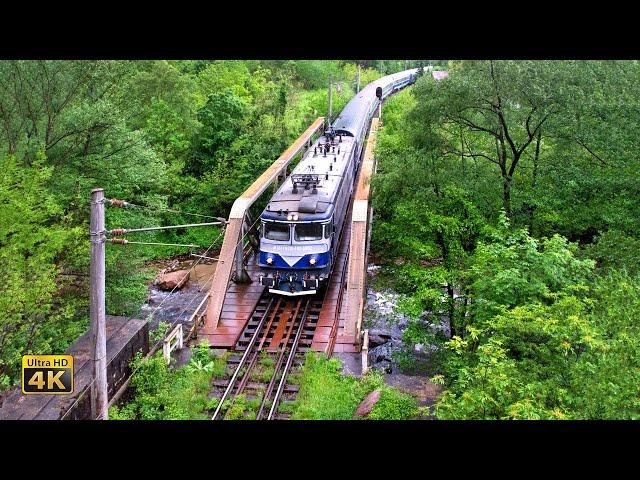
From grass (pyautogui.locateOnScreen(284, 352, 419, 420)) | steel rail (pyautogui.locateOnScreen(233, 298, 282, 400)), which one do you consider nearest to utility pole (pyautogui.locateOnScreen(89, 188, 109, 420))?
grass (pyautogui.locateOnScreen(284, 352, 419, 420))

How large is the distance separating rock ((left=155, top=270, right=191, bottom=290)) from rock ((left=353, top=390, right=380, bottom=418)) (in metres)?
12.5

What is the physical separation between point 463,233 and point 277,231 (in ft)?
19.8

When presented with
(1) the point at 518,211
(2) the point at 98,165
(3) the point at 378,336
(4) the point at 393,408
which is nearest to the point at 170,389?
(4) the point at 393,408

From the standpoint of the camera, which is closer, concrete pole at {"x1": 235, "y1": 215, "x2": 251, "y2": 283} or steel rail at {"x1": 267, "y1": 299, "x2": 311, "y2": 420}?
steel rail at {"x1": 267, "y1": 299, "x2": 311, "y2": 420}

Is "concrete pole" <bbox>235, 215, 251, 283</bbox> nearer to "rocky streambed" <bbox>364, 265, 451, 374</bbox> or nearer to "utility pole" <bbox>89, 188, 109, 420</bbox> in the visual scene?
"rocky streambed" <bbox>364, 265, 451, 374</bbox>

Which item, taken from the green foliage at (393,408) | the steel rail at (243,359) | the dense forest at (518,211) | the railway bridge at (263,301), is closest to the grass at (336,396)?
the green foliage at (393,408)

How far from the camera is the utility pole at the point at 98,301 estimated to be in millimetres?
10133

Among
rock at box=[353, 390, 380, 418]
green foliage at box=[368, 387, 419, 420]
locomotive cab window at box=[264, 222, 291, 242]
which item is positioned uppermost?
locomotive cab window at box=[264, 222, 291, 242]

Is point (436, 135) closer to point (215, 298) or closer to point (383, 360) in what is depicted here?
point (383, 360)

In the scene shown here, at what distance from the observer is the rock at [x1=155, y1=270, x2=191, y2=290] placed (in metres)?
26.1

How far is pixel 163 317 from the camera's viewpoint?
23.2 metres

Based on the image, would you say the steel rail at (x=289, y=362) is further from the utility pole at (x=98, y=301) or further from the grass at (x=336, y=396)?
the utility pole at (x=98, y=301)
